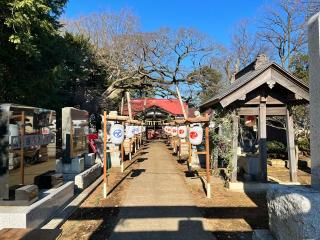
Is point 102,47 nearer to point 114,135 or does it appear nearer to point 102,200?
point 114,135


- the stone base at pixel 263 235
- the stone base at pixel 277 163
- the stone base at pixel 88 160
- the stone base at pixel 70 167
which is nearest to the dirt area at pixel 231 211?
the stone base at pixel 263 235

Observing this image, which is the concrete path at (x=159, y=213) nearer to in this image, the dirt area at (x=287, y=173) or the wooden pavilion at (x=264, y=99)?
the wooden pavilion at (x=264, y=99)

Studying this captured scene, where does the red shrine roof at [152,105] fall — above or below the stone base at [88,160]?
above

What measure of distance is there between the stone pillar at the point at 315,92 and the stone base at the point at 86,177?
727 centimetres

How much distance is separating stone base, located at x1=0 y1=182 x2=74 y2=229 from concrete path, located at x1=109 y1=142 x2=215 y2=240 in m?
1.36

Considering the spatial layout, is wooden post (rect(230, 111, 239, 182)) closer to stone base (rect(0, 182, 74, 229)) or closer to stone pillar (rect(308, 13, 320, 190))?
stone base (rect(0, 182, 74, 229))

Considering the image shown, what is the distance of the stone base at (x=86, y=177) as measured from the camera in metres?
10.1

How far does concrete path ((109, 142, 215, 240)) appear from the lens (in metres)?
6.30

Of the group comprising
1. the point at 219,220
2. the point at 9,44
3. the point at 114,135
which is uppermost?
the point at 9,44

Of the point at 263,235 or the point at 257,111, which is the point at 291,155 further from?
the point at 263,235

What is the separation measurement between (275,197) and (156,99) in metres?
45.8

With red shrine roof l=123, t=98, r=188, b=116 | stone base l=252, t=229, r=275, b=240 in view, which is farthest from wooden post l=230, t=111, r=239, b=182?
red shrine roof l=123, t=98, r=188, b=116

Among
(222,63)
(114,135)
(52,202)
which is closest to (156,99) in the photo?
(222,63)

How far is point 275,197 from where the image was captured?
4.41 metres
